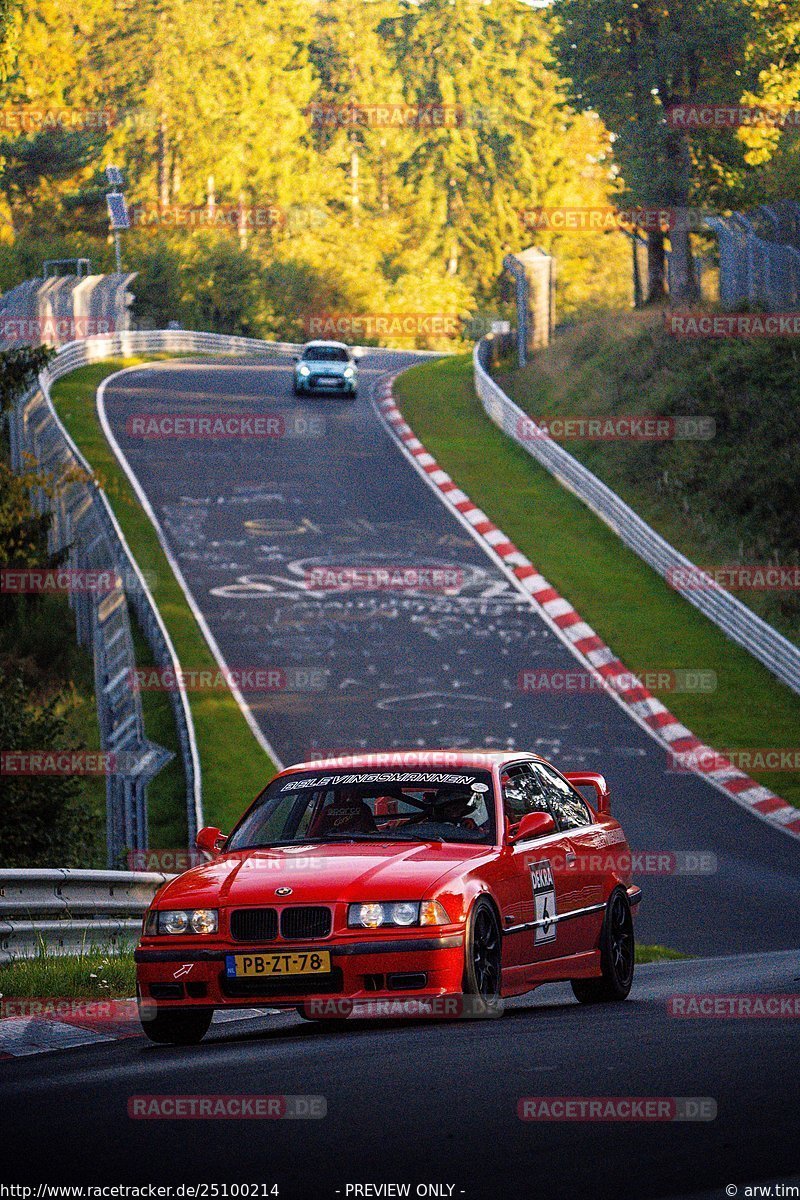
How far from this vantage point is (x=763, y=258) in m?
41.7

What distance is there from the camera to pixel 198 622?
1123 inches

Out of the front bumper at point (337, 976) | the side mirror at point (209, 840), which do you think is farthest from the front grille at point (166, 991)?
the side mirror at point (209, 840)

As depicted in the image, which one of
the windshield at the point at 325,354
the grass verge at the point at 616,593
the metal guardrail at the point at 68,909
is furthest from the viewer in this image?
the windshield at the point at 325,354

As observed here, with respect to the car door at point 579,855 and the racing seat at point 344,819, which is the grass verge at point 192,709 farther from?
the racing seat at point 344,819

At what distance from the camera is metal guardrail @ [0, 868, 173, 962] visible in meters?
10.6

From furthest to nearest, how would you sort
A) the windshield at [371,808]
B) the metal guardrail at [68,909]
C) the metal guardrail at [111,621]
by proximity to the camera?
1. the metal guardrail at [111,621]
2. the metal guardrail at [68,909]
3. the windshield at [371,808]

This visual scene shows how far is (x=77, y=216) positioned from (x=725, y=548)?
5850cm

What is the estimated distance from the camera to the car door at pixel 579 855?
1010 centimetres

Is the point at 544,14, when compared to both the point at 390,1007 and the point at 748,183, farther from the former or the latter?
the point at 390,1007

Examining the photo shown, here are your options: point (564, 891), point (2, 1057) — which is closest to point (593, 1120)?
point (2, 1057)

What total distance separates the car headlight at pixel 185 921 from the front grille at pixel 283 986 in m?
0.24

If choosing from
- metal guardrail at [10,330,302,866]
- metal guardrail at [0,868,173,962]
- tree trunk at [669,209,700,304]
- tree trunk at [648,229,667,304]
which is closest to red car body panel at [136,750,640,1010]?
metal guardrail at [0,868,173,962]

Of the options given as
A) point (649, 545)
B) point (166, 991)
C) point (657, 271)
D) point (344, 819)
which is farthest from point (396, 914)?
point (657, 271)

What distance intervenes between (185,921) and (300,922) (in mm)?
575
